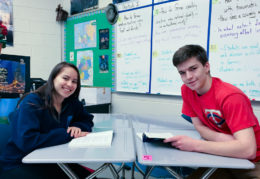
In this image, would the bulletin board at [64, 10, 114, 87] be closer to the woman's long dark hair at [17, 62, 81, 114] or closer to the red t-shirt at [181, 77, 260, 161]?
the woman's long dark hair at [17, 62, 81, 114]

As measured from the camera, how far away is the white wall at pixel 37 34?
9.15 feet

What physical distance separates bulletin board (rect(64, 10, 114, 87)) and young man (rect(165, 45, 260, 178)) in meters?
1.58

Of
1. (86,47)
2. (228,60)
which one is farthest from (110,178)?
(86,47)

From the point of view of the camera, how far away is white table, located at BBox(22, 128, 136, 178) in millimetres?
Result: 750

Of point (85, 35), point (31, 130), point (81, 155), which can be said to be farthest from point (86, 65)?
point (81, 155)

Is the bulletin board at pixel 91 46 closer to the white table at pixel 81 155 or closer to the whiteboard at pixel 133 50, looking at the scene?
the whiteboard at pixel 133 50

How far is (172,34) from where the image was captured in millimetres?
2012

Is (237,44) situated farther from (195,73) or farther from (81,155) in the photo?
(81,155)

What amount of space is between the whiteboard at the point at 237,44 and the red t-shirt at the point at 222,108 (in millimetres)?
726

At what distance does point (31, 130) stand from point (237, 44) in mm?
1833

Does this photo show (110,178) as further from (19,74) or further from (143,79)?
(19,74)

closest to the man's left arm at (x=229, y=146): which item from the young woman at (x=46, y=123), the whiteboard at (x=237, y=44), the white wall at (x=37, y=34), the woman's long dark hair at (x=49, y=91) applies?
the young woman at (x=46, y=123)

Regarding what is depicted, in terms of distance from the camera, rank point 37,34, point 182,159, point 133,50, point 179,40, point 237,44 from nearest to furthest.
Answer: point 182,159 → point 237,44 → point 179,40 → point 133,50 → point 37,34

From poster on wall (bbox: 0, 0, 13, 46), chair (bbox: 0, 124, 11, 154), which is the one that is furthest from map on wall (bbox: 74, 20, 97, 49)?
chair (bbox: 0, 124, 11, 154)
